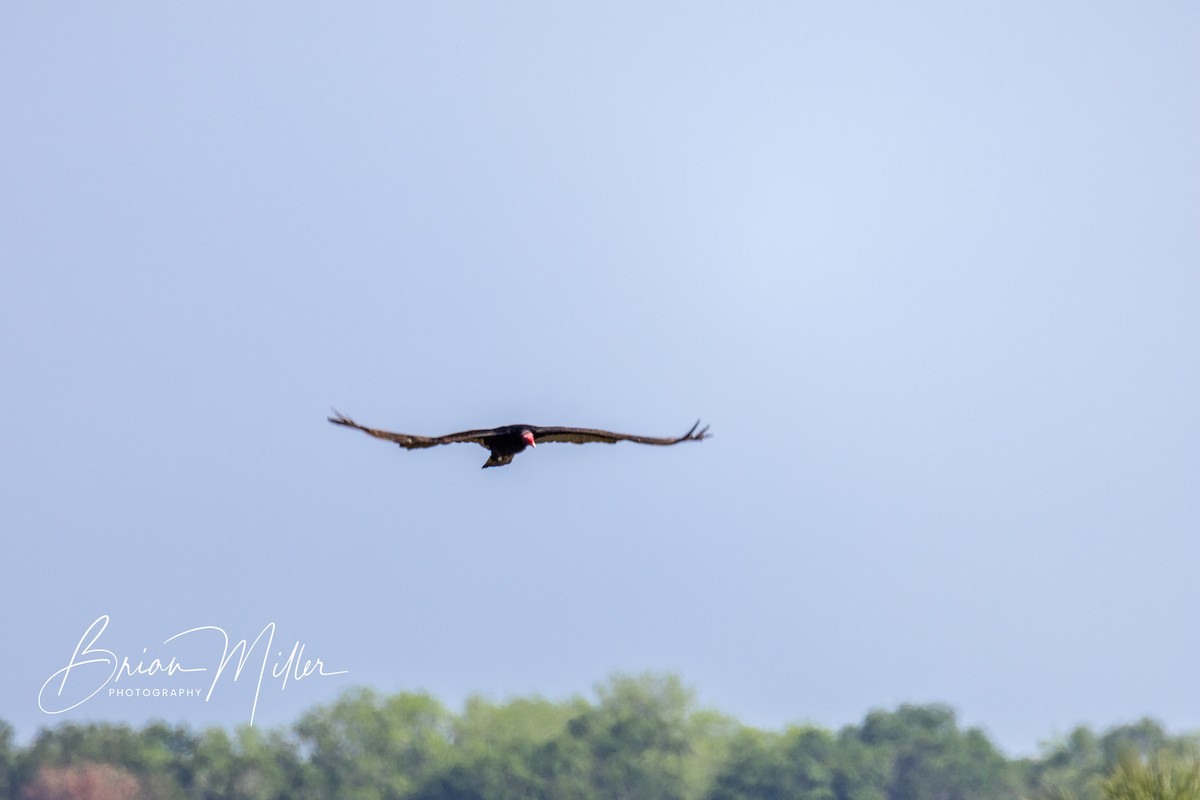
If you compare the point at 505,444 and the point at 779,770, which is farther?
the point at 779,770

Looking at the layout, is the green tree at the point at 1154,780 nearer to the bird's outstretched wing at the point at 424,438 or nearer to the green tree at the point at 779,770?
the bird's outstretched wing at the point at 424,438

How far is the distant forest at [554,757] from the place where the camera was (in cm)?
7031

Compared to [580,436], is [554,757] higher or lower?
higher

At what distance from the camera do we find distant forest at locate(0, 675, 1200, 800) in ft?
231

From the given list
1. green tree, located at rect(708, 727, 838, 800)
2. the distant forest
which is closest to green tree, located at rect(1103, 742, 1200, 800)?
the distant forest

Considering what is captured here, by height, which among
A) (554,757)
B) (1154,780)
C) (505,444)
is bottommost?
(1154,780)

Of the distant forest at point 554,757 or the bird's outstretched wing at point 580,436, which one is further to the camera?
the distant forest at point 554,757

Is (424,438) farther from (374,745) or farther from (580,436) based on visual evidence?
(374,745)

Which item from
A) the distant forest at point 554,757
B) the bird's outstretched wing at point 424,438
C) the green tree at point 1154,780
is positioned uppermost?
the distant forest at point 554,757

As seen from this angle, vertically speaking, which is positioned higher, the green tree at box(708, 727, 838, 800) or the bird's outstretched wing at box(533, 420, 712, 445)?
the green tree at box(708, 727, 838, 800)

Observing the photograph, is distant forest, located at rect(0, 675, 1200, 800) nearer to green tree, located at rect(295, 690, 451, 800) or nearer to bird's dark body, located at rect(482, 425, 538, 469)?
green tree, located at rect(295, 690, 451, 800)

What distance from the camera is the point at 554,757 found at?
73.1 metres

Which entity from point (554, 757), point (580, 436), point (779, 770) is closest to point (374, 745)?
point (554, 757)

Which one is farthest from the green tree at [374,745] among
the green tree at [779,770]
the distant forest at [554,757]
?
the green tree at [779,770]
